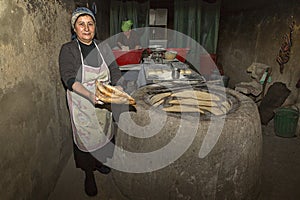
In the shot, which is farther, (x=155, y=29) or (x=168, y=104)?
(x=155, y=29)

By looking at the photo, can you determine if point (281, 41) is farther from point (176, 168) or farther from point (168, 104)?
point (176, 168)

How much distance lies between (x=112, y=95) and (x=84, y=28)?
984 mm

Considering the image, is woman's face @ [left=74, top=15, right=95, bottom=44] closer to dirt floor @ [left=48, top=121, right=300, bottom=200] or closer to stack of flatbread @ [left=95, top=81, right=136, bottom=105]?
stack of flatbread @ [left=95, top=81, right=136, bottom=105]

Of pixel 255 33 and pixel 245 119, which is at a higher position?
pixel 255 33

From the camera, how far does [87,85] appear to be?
2744 millimetres

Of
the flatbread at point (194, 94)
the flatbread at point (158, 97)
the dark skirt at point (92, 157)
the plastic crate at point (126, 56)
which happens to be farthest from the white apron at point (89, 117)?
the plastic crate at point (126, 56)

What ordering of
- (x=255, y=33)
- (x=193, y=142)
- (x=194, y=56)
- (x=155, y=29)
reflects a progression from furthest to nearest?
(x=155, y=29) < (x=194, y=56) < (x=255, y=33) < (x=193, y=142)

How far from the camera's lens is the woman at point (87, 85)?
2.50 m

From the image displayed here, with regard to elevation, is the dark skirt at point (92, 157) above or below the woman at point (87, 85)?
below

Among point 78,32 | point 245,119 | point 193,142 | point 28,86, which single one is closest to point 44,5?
point 78,32

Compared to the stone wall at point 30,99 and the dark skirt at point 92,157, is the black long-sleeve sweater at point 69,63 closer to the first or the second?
the stone wall at point 30,99

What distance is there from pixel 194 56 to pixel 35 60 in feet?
18.6

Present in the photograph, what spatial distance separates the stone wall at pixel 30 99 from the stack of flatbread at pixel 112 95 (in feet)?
2.19

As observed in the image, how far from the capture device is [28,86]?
2158mm
